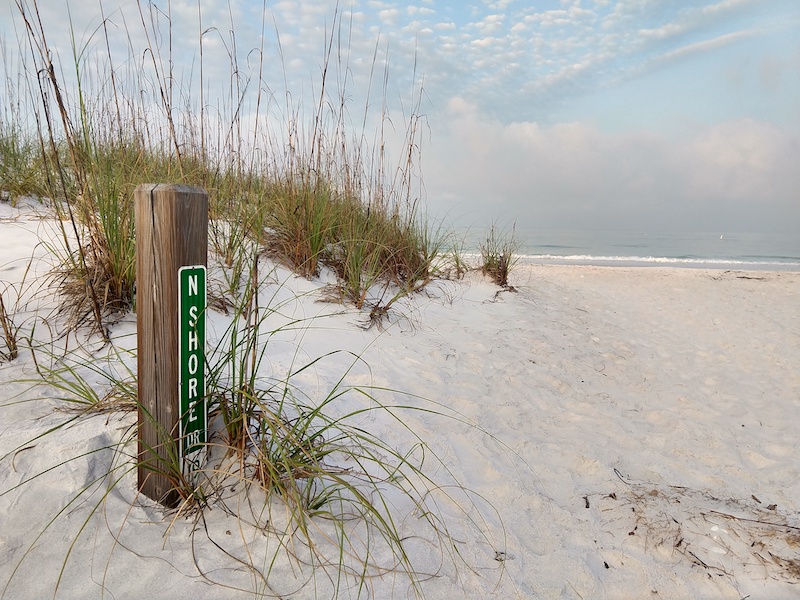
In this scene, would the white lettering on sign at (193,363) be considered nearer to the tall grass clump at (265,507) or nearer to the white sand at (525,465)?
the tall grass clump at (265,507)

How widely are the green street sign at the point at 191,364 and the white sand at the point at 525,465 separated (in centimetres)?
19

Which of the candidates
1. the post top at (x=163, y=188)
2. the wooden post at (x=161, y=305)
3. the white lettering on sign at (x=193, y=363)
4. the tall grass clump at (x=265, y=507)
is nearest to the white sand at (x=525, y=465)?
the tall grass clump at (x=265, y=507)

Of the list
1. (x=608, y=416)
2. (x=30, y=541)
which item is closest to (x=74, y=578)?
(x=30, y=541)

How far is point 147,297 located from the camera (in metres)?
1.16

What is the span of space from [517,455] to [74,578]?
5.19 ft

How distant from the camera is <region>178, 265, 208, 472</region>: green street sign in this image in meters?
1.17

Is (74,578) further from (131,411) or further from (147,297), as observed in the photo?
(147,297)

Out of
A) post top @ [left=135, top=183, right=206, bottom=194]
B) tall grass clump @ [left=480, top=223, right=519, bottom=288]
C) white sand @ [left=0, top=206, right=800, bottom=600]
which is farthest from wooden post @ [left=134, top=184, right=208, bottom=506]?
tall grass clump @ [left=480, top=223, right=519, bottom=288]

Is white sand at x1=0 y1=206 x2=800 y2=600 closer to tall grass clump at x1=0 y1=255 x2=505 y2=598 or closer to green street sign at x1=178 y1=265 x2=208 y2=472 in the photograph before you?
tall grass clump at x1=0 y1=255 x2=505 y2=598

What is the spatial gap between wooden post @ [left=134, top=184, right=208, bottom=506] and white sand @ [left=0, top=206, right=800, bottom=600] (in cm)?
15

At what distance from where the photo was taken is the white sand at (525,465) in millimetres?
1144

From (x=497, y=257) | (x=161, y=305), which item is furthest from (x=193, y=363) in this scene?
(x=497, y=257)

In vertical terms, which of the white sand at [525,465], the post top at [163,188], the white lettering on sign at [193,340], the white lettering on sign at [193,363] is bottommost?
the white sand at [525,465]

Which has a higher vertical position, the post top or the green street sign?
the post top
